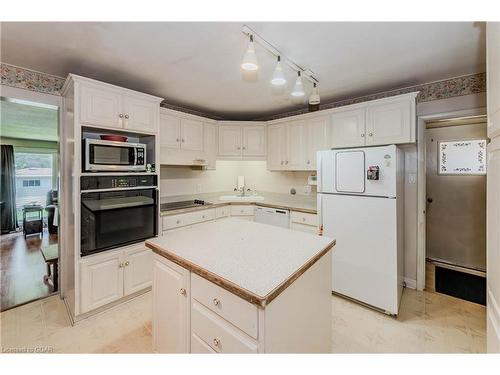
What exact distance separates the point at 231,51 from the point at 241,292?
1716 millimetres

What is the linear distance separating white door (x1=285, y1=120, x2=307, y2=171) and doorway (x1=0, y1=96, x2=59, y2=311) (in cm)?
269

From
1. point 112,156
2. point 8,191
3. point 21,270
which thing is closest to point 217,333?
point 112,156

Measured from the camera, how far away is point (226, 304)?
97 cm

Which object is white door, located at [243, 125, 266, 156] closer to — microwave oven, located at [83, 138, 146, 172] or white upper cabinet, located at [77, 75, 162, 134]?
white upper cabinet, located at [77, 75, 162, 134]

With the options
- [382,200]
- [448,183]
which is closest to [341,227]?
[382,200]

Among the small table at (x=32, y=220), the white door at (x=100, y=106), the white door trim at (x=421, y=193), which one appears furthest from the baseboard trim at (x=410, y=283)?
the small table at (x=32, y=220)

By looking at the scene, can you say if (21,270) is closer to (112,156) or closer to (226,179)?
(112,156)

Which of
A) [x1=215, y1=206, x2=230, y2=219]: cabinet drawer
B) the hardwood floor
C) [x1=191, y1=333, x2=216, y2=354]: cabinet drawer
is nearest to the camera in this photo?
[x1=191, y1=333, x2=216, y2=354]: cabinet drawer

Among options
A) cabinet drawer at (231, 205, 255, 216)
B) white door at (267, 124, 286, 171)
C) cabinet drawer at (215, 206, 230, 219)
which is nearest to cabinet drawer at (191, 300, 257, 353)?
cabinet drawer at (215, 206, 230, 219)

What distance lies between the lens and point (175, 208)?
283 cm

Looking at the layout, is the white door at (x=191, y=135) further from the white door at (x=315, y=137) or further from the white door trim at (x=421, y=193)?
the white door trim at (x=421, y=193)

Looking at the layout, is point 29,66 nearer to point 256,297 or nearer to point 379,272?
point 256,297

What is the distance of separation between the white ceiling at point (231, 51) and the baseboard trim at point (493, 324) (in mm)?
1618

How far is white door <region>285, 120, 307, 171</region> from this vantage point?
3021 millimetres
